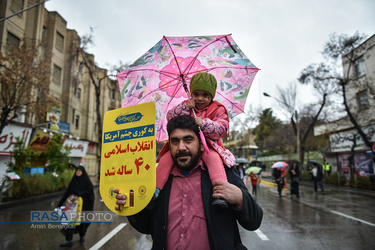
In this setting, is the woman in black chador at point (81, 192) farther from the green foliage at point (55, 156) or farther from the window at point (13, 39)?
the window at point (13, 39)

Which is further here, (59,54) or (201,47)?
(59,54)

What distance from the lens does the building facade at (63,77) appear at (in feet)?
56.4

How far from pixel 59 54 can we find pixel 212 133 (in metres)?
26.0

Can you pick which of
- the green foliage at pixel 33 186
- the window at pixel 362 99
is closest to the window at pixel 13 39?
the green foliage at pixel 33 186

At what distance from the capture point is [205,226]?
1.61m

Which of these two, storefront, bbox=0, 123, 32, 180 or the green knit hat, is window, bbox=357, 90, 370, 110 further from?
storefront, bbox=0, 123, 32, 180

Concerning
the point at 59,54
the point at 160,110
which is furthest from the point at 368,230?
the point at 59,54

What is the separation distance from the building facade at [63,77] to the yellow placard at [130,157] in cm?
1537

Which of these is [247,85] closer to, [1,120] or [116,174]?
[116,174]

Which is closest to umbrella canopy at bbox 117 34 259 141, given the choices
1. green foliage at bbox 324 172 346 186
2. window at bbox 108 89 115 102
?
green foliage at bbox 324 172 346 186

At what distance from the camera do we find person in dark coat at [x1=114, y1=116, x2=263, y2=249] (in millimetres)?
1576

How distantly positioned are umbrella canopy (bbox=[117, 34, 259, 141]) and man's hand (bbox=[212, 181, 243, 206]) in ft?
4.09

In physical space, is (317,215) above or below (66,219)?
below

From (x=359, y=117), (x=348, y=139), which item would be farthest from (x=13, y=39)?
(x=359, y=117)
